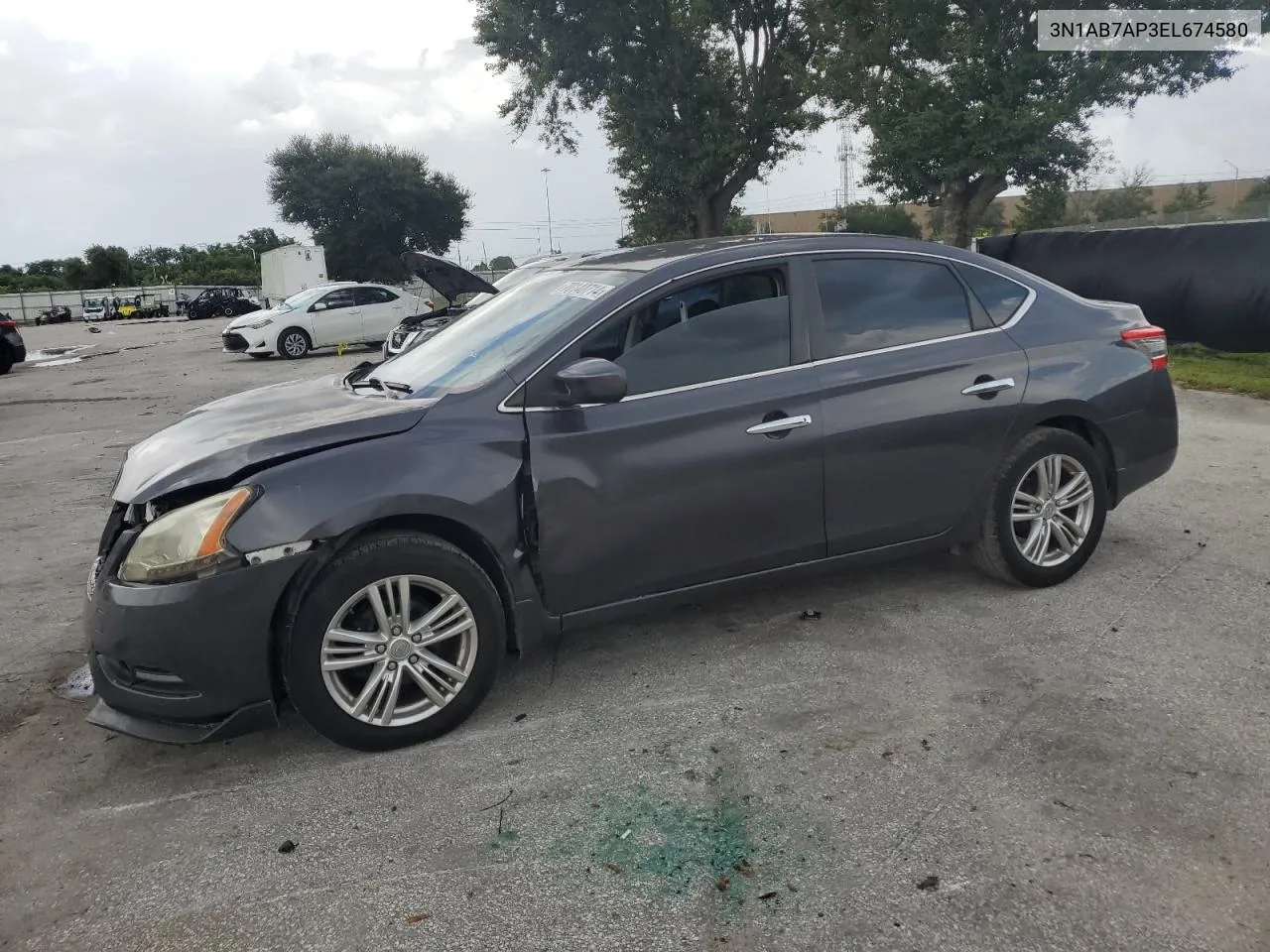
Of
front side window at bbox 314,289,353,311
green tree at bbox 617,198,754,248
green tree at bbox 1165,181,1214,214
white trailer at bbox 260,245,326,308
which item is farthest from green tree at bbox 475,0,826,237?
green tree at bbox 1165,181,1214,214

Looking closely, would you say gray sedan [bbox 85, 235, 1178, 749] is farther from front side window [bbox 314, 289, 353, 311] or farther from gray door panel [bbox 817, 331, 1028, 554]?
front side window [bbox 314, 289, 353, 311]

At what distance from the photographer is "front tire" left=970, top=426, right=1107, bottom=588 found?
4.47 meters

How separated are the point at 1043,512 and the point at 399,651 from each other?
302cm

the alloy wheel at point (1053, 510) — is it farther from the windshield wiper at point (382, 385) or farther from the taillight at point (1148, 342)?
the windshield wiper at point (382, 385)

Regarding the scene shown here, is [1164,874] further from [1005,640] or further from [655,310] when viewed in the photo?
[655,310]

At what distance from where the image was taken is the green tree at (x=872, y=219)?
60.0m

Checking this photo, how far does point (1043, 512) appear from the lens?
4.58m

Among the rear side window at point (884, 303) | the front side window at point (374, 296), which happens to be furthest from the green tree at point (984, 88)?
the rear side window at point (884, 303)

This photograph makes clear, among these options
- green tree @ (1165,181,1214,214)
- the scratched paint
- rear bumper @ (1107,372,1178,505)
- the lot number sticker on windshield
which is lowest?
the scratched paint

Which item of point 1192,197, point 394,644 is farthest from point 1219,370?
point 1192,197

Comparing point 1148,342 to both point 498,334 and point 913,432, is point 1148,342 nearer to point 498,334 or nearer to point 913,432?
point 913,432

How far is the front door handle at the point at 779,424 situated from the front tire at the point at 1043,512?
1.11m

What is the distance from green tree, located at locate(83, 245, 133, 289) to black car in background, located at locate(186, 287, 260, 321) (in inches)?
1203

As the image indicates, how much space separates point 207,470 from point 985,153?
25701 mm
